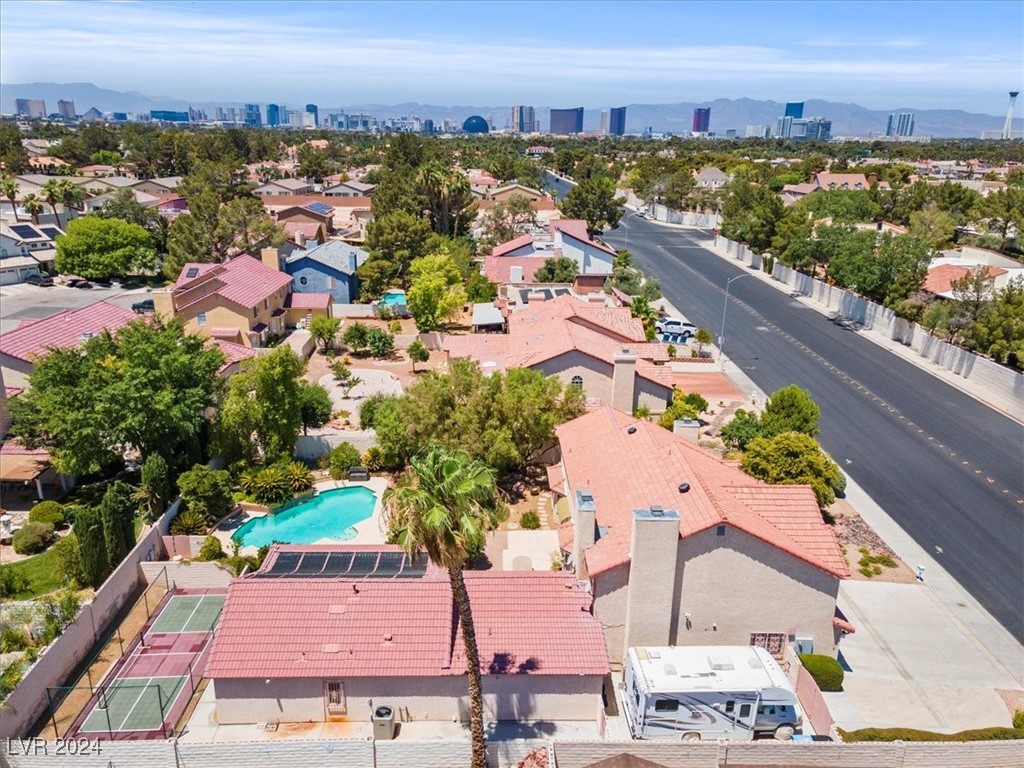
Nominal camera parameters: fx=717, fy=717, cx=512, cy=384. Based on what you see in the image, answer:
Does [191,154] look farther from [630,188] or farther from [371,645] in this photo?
[371,645]

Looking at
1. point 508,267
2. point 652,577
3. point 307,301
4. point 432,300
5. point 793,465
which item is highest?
point 432,300

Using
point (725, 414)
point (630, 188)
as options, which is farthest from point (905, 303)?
point (630, 188)

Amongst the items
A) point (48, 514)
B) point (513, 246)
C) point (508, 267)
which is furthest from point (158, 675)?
point (513, 246)

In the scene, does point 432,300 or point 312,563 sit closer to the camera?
point 312,563

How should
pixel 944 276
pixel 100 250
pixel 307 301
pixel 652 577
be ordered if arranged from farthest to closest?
pixel 100 250, pixel 944 276, pixel 307 301, pixel 652 577

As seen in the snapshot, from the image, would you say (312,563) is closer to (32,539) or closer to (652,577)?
(652,577)

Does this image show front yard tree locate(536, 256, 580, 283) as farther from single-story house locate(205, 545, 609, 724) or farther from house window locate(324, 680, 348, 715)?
house window locate(324, 680, 348, 715)

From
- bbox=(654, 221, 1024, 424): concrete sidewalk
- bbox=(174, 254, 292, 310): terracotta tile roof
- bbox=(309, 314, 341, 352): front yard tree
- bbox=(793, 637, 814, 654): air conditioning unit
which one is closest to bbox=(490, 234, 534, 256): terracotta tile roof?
bbox=(174, 254, 292, 310): terracotta tile roof
